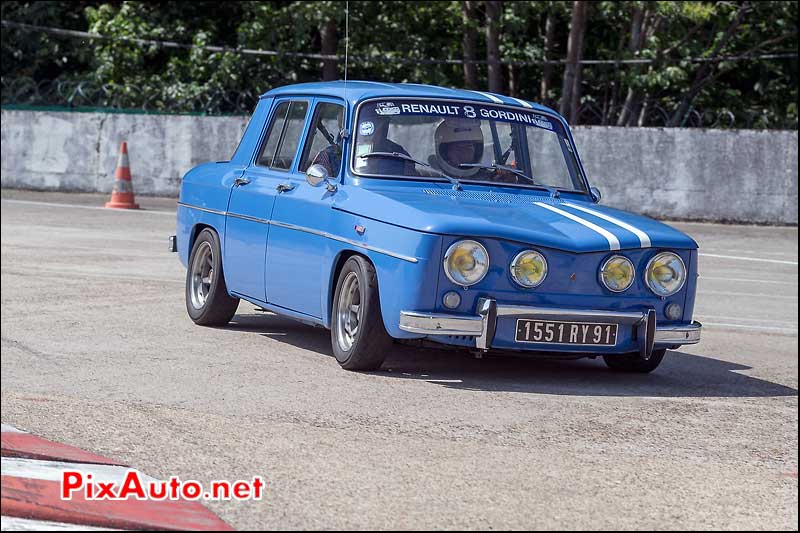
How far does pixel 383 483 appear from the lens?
5332 mm

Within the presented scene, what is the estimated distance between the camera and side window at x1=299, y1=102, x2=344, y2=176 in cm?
870

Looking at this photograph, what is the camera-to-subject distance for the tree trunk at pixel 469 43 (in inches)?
1007

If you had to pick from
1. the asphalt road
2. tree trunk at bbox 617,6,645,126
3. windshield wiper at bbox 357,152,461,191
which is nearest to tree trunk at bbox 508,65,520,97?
tree trunk at bbox 617,6,645,126

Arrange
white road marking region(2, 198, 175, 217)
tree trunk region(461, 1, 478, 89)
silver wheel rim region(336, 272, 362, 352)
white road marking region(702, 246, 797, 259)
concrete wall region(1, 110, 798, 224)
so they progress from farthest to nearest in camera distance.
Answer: tree trunk region(461, 1, 478, 89)
concrete wall region(1, 110, 798, 224)
white road marking region(2, 198, 175, 217)
white road marking region(702, 246, 797, 259)
silver wheel rim region(336, 272, 362, 352)

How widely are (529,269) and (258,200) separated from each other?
2187mm

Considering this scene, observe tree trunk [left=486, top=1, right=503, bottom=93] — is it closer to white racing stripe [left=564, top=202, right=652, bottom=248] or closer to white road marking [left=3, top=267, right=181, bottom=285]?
white road marking [left=3, top=267, right=181, bottom=285]

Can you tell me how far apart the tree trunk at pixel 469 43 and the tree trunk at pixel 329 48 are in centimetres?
240

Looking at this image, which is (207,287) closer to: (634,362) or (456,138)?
(456,138)

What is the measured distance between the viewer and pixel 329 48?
88.9 ft

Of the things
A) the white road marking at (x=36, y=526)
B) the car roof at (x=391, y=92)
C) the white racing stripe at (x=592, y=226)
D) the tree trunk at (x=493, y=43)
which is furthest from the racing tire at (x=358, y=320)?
the tree trunk at (x=493, y=43)

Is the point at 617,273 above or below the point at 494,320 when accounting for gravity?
above

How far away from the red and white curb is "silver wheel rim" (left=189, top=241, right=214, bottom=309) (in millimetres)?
4428

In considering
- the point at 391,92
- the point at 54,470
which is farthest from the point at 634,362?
the point at 54,470

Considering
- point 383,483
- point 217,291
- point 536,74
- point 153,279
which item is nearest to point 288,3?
point 536,74
